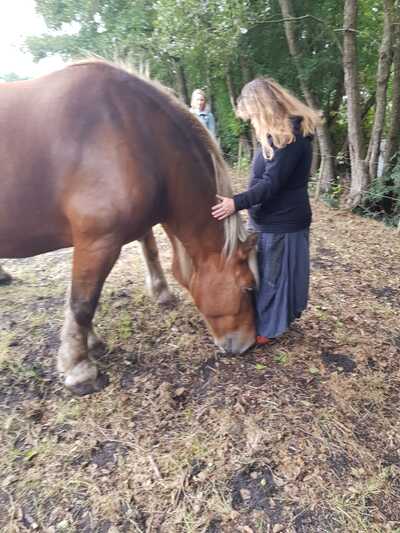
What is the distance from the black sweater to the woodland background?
2824mm

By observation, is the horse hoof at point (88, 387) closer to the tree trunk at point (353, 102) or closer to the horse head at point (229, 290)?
the horse head at point (229, 290)

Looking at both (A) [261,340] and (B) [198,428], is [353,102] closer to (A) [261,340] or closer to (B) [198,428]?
(A) [261,340]

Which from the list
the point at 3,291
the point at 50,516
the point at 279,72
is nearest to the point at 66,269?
the point at 3,291

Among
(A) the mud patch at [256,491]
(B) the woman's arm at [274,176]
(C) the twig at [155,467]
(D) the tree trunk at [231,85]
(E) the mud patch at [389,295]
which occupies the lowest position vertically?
(A) the mud patch at [256,491]

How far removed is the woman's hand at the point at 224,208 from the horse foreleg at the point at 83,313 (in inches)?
22.7

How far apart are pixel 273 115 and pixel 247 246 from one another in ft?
2.40

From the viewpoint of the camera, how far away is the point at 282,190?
2178 mm

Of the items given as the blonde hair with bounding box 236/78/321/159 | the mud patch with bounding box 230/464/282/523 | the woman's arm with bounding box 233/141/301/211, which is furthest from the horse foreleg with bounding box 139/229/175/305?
the mud patch with bounding box 230/464/282/523

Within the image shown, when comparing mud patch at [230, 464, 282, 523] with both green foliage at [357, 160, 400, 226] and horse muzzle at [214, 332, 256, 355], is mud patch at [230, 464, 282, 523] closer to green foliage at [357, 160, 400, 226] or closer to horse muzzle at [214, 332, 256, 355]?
horse muzzle at [214, 332, 256, 355]

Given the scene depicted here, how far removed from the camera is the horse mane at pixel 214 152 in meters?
2.07

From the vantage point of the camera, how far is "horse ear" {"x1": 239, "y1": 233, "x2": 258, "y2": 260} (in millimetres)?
2227

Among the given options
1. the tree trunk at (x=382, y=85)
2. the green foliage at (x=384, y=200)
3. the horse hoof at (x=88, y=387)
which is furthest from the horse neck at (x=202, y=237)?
the tree trunk at (x=382, y=85)

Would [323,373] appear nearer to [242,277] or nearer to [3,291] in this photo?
[242,277]

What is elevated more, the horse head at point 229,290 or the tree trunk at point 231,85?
the tree trunk at point 231,85
